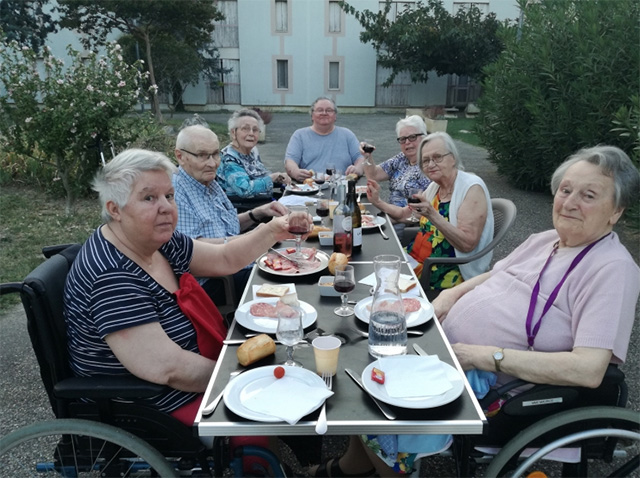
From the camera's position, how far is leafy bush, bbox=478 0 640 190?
6.38m

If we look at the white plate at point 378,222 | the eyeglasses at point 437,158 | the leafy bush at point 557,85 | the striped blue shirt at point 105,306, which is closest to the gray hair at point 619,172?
the eyeglasses at point 437,158

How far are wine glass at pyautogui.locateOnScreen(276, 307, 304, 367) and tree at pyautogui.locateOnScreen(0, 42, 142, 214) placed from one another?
19.5 feet

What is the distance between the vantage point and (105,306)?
67.1 inches

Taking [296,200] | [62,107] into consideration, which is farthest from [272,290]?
[62,107]

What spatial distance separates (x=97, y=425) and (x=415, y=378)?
107 cm

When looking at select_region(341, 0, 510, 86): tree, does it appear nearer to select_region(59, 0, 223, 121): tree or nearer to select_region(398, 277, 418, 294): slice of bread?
select_region(59, 0, 223, 121): tree

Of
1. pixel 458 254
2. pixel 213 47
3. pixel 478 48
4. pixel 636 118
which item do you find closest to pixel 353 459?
pixel 458 254

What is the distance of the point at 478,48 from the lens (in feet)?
79.0

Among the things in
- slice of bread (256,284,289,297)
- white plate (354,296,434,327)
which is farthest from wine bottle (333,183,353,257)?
white plate (354,296,434,327)

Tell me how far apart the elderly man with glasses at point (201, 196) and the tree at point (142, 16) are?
16.8 meters

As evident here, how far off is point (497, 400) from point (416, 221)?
224cm

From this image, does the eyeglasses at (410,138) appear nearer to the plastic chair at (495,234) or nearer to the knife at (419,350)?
the plastic chair at (495,234)

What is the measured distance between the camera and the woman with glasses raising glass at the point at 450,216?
310 centimetres

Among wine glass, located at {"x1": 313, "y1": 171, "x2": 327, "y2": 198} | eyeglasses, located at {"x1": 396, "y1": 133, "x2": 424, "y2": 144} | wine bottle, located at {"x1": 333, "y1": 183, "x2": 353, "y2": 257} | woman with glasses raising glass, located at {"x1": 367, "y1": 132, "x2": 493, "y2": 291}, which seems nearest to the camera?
wine bottle, located at {"x1": 333, "y1": 183, "x2": 353, "y2": 257}
